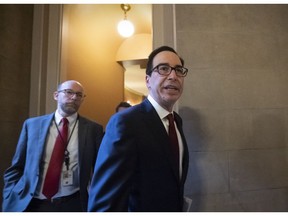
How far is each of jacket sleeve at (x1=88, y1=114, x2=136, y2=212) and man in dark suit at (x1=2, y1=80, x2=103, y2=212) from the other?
0.65m

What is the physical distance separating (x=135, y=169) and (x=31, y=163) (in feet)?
2.76

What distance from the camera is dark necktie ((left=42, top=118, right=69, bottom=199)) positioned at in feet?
4.17

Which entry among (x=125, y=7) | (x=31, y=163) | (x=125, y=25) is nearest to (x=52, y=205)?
(x=31, y=163)

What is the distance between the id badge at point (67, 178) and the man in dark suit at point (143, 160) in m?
0.62

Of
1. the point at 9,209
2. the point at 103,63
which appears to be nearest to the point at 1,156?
the point at 9,209

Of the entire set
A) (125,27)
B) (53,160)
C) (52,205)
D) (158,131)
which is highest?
(125,27)

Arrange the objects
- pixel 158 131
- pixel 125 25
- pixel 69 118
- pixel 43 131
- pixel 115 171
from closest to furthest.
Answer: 1. pixel 115 171
2. pixel 158 131
3. pixel 43 131
4. pixel 69 118
5. pixel 125 25

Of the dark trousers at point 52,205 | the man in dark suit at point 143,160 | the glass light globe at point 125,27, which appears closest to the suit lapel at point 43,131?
the dark trousers at point 52,205

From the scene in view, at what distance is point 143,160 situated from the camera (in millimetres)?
791

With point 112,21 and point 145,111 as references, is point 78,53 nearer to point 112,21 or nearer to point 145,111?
point 112,21

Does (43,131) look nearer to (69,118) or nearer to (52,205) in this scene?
(69,118)

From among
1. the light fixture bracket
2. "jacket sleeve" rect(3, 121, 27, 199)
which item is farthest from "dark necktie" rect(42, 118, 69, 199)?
the light fixture bracket

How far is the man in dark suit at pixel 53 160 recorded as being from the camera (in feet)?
4.17

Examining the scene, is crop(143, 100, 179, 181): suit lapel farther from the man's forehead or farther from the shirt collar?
the shirt collar
